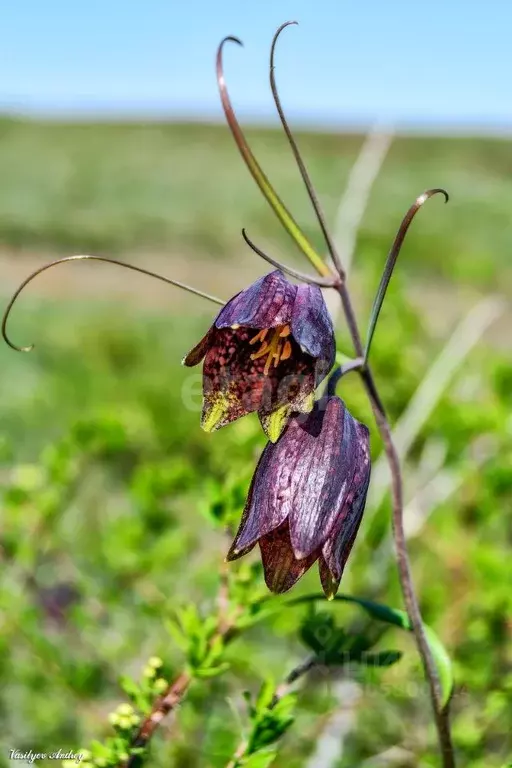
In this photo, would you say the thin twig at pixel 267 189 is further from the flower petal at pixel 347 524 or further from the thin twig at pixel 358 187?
the thin twig at pixel 358 187

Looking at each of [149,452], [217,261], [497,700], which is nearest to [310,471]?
[497,700]

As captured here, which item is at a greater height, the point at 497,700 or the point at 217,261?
the point at 217,261

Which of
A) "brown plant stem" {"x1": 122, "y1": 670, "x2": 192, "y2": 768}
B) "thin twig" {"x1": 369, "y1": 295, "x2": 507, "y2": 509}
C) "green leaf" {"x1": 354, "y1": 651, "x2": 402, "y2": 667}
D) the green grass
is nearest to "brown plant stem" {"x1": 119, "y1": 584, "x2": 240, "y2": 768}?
"brown plant stem" {"x1": 122, "y1": 670, "x2": 192, "y2": 768}

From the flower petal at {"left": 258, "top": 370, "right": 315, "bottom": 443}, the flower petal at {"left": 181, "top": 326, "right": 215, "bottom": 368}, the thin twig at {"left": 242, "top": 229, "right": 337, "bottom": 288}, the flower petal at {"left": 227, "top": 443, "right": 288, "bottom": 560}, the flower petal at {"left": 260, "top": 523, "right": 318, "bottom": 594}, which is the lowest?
the flower petal at {"left": 260, "top": 523, "right": 318, "bottom": 594}

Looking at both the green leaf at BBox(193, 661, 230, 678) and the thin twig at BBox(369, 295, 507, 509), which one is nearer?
the green leaf at BBox(193, 661, 230, 678)

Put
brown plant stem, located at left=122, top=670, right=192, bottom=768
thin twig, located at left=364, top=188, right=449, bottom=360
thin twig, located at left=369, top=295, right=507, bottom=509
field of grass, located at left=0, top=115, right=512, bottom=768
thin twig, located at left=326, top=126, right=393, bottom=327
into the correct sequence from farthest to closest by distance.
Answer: thin twig, located at left=369, top=295, right=507, bottom=509 → thin twig, located at left=326, top=126, right=393, bottom=327 → field of grass, located at left=0, top=115, right=512, bottom=768 → brown plant stem, located at left=122, top=670, right=192, bottom=768 → thin twig, located at left=364, top=188, right=449, bottom=360

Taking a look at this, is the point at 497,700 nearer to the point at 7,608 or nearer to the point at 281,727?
the point at 281,727

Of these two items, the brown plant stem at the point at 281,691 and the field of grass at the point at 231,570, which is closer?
the brown plant stem at the point at 281,691

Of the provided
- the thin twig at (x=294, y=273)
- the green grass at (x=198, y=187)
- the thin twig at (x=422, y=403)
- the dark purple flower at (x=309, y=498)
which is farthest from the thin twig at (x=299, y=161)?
the green grass at (x=198, y=187)

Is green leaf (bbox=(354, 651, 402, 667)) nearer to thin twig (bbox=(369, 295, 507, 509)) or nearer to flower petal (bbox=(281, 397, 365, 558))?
flower petal (bbox=(281, 397, 365, 558))
